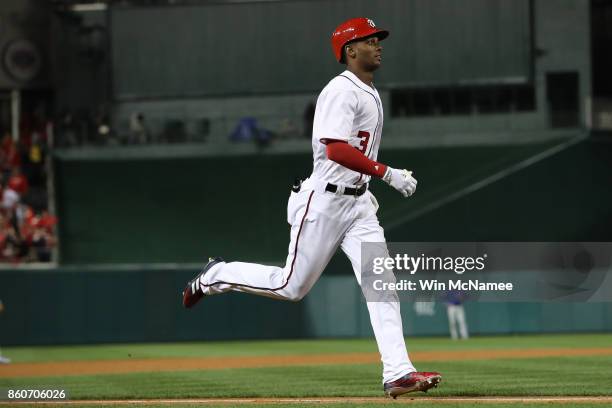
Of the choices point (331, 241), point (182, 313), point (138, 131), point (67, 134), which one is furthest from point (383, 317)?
point (67, 134)

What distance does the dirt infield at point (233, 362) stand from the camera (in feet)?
41.8

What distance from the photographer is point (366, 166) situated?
6.13 meters

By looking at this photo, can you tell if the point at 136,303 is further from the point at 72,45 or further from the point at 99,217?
the point at 72,45

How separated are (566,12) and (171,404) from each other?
20.7m

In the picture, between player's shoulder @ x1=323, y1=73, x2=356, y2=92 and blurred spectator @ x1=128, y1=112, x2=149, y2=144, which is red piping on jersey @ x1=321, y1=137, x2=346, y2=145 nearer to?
player's shoulder @ x1=323, y1=73, x2=356, y2=92

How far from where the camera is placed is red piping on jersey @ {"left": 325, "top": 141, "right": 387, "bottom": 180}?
612 centimetres

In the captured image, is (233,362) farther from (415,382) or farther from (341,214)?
(415,382)

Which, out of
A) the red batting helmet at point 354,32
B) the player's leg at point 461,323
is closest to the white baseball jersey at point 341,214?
the red batting helmet at point 354,32

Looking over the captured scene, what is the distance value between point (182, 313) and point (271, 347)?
9.63ft

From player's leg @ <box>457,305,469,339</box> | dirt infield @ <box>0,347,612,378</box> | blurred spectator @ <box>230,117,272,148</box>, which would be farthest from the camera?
blurred spectator @ <box>230,117,272,148</box>

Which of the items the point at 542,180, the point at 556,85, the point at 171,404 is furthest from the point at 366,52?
the point at 556,85

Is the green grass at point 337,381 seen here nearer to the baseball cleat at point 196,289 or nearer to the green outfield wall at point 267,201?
the baseball cleat at point 196,289

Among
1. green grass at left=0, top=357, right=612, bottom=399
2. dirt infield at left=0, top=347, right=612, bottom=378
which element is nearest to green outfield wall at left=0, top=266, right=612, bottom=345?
dirt infield at left=0, top=347, right=612, bottom=378

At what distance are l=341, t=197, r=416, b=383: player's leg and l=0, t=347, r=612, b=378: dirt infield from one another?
20.8ft
